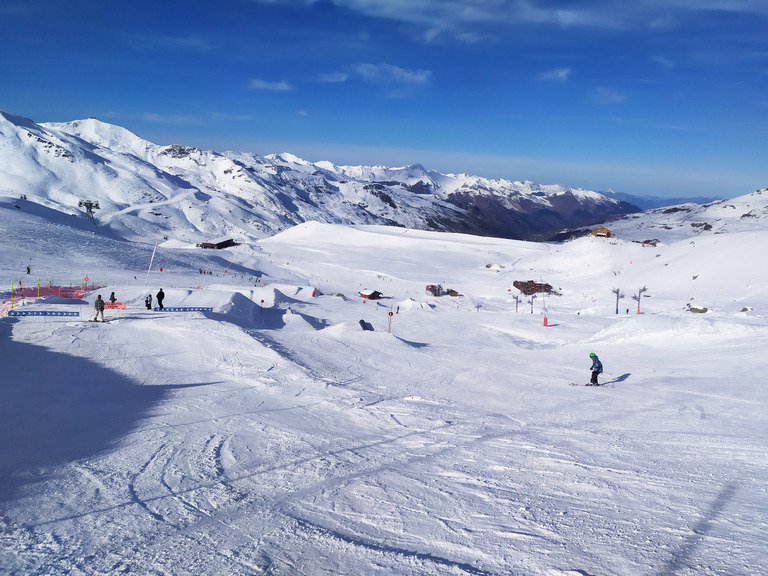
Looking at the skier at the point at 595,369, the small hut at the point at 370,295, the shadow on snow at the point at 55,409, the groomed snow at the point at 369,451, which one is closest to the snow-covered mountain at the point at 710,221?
the small hut at the point at 370,295

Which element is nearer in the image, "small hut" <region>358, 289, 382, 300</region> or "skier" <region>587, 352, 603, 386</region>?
"skier" <region>587, 352, 603, 386</region>

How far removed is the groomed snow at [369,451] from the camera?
4973 millimetres

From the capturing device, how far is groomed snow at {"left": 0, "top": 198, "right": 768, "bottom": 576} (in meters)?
4.97

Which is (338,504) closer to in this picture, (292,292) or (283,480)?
(283,480)

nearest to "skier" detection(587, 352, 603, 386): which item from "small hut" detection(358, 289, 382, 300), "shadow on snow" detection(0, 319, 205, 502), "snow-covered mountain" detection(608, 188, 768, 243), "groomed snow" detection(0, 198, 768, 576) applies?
"groomed snow" detection(0, 198, 768, 576)

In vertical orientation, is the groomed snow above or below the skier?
below

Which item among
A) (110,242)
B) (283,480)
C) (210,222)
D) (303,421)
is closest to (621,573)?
(283,480)

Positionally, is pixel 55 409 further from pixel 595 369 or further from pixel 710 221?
pixel 710 221

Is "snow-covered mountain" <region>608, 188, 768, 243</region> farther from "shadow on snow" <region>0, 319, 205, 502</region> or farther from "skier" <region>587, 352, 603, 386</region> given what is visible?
"shadow on snow" <region>0, 319, 205, 502</region>

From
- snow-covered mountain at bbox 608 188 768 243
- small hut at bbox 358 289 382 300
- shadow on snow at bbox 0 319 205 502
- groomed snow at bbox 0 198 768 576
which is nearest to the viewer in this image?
groomed snow at bbox 0 198 768 576

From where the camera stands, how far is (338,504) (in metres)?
5.99

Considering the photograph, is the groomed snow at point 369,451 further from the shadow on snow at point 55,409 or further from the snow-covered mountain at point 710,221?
the snow-covered mountain at point 710,221

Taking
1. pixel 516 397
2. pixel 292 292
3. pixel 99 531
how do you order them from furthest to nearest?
pixel 292 292, pixel 516 397, pixel 99 531

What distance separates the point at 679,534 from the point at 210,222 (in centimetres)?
15407
